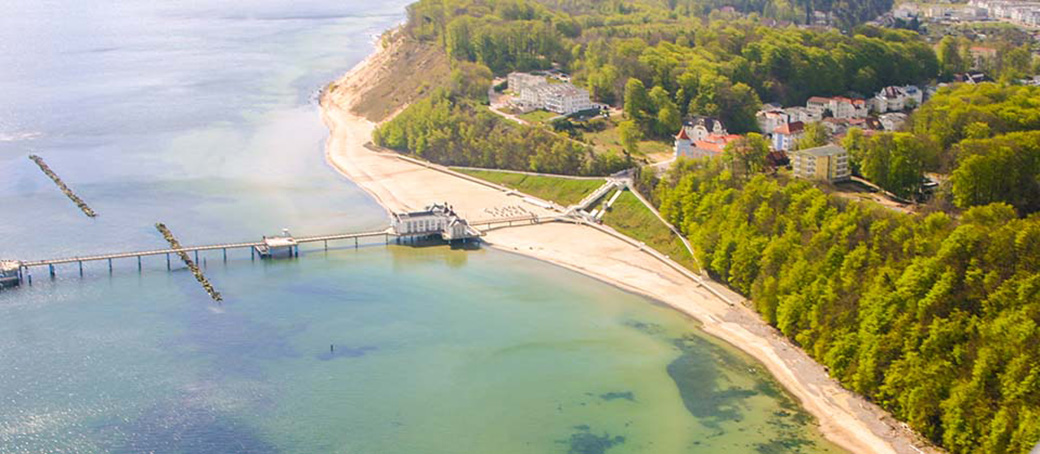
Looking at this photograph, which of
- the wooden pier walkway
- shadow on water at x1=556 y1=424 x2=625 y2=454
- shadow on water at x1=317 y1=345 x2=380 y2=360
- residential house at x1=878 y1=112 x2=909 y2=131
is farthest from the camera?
residential house at x1=878 y1=112 x2=909 y2=131

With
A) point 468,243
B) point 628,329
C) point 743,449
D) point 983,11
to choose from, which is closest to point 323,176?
point 468,243

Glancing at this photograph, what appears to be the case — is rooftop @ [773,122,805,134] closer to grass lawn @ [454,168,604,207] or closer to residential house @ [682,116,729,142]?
residential house @ [682,116,729,142]

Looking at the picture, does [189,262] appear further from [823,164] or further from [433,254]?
[823,164]

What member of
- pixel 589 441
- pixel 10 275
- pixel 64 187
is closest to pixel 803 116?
pixel 589 441

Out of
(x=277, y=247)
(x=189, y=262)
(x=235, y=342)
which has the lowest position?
(x=235, y=342)

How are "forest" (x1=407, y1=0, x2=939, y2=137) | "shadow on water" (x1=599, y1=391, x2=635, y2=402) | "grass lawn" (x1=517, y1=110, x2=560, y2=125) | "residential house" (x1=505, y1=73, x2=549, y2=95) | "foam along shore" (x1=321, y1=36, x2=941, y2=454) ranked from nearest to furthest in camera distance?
"foam along shore" (x1=321, y1=36, x2=941, y2=454)
"shadow on water" (x1=599, y1=391, x2=635, y2=402)
"grass lawn" (x1=517, y1=110, x2=560, y2=125)
"forest" (x1=407, y1=0, x2=939, y2=137)
"residential house" (x1=505, y1=73, x2=549, y2=95)

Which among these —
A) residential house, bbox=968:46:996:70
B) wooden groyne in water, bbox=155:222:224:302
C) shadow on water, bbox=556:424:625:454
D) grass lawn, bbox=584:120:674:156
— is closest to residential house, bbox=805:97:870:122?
grass lawn, bbox=584:120:674:156

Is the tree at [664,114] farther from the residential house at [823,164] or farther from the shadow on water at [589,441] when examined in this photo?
the shadow on water at [589,441]
